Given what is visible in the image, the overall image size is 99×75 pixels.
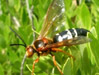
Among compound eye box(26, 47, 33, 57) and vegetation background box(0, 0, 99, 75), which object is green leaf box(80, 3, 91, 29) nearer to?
vegetation background box(0, 0, 99, 75)

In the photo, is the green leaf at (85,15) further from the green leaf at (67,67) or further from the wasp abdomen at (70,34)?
the green leaf at (67,67)

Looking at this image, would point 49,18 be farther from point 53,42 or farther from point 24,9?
point 24,9

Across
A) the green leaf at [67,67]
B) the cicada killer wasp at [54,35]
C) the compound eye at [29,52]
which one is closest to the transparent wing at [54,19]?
the cicada killer wasp at [54,35]

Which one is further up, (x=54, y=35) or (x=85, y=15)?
(x=85, y=15)

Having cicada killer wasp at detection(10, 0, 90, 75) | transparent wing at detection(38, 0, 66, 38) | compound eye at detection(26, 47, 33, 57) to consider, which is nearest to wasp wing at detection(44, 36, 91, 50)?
cicada killer wasp at detection(10, 0, 90, 75)

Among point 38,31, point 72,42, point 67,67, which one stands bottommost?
point 67,67

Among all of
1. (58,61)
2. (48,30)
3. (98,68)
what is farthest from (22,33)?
(98,68)

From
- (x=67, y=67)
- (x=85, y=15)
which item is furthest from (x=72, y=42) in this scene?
(x=67, y=67)

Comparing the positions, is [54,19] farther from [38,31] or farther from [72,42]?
[72,42]
